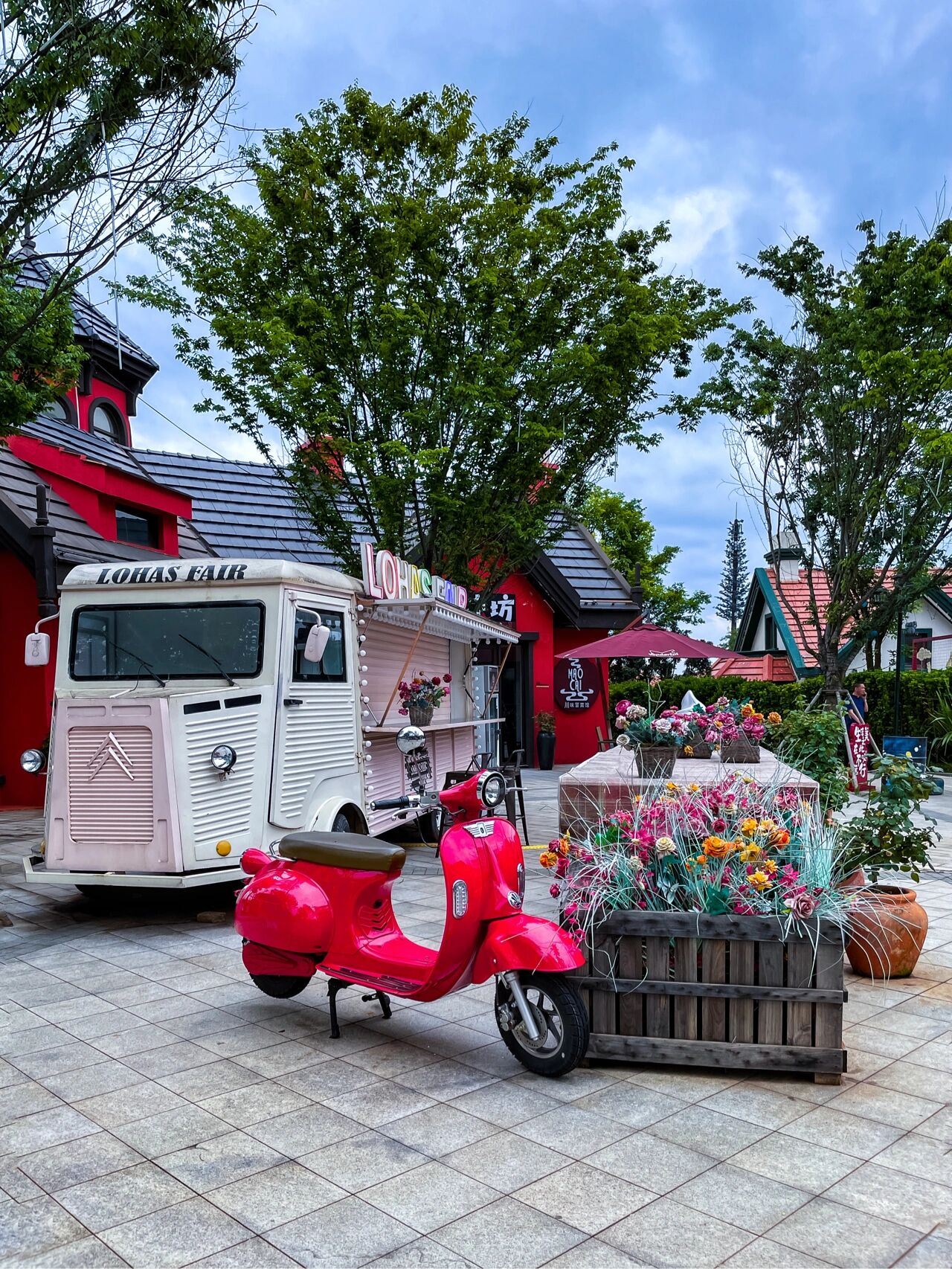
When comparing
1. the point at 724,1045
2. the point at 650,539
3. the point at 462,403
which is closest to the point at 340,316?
the point at 462,403

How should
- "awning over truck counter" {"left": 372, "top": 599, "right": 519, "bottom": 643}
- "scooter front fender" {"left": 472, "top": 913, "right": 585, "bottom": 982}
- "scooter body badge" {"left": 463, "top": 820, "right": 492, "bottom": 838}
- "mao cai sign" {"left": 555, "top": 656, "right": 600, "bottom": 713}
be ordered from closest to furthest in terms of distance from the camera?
"scooter front fender" {"left": 472, "top": 913, "right": 585, "bottom": 982}
"scooter body badge" {"left": 463, "top": 820, "right": 492, "bottom": 838}
"awning over truck counter" {"left": 372, "top": 599, "right": 519, "bottom": 643}
"mao cai sign" {"left": 555, "top": 656, "right": 600, "bottom": 713}

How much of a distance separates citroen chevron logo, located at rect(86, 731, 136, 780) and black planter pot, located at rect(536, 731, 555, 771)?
14180mm

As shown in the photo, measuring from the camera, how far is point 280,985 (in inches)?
220

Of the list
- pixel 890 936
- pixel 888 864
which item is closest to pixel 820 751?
pixel 888 864

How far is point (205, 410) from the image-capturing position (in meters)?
14.5

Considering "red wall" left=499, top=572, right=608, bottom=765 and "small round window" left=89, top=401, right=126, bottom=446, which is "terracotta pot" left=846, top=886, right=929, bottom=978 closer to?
"red wall" left=499, top=572, right=608, bottom=765

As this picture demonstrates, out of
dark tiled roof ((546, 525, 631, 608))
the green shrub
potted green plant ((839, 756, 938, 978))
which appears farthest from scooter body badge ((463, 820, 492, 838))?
dark tiled roof ((546, 525, 631, 608))

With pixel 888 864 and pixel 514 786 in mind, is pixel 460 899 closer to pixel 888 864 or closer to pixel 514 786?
pixel 888 864

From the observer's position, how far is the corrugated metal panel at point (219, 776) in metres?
7.26

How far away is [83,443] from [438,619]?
9641mm

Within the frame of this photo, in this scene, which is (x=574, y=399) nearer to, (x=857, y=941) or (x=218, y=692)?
(x=218, y=692)

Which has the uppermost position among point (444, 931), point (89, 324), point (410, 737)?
point (89, 324)

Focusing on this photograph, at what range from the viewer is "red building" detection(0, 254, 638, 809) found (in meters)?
13.7

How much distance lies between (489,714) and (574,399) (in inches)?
318
